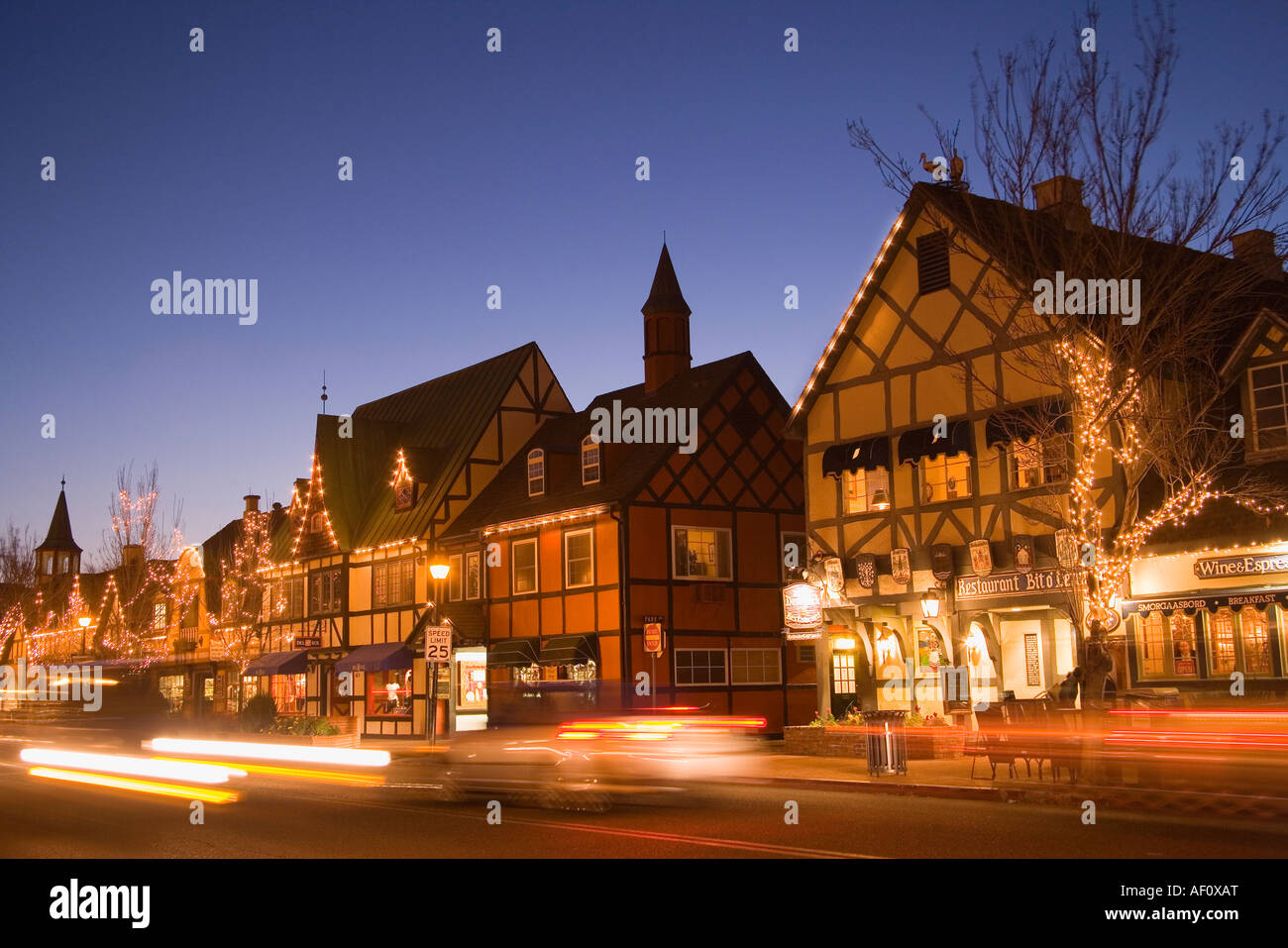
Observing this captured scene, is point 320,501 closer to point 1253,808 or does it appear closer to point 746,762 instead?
point 746,762

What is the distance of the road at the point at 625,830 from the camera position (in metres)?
12.3

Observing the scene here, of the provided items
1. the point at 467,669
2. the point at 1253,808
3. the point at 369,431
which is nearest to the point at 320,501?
the point at 369,431

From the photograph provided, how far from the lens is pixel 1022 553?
23844mm

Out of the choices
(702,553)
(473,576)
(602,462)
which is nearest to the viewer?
(702,553)

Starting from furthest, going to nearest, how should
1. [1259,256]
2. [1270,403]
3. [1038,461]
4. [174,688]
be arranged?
[174,688] → [1038,461] → [1270,403] → [1259,256]

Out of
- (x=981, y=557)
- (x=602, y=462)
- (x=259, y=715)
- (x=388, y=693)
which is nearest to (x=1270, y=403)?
(x=981, y=557)

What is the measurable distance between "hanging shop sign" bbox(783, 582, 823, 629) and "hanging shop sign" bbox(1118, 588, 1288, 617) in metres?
7.16

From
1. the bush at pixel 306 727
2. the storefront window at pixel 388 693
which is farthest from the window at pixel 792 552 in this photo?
the bush at pixel 306 727

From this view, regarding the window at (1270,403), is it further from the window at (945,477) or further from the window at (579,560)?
the window at (579,560)

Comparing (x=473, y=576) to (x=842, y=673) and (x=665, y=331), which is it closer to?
(x=665, y=331)

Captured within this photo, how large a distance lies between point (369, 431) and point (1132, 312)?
3588 centimetres

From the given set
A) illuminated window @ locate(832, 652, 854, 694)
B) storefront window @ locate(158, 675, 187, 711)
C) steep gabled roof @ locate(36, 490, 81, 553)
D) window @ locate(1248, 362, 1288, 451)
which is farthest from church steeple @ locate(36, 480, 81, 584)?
window @ locate(1248, 362, 1288, 451)

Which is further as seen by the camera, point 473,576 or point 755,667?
point 473,576

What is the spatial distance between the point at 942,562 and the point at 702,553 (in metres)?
11.7
